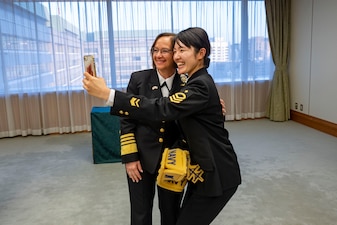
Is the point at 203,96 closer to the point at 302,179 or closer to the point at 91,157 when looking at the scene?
the point at 302,179

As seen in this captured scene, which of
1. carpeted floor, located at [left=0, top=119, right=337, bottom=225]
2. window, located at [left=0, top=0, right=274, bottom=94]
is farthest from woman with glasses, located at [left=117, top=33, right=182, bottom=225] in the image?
window, located at [left=0, top=0, right=274, bottom=94]

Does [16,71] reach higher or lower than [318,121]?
higher

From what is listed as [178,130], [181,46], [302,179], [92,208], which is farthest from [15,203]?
[302,179]

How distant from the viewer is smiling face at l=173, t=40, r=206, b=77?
1.32 m

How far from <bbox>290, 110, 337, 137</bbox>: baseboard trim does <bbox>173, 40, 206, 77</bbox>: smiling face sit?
3994 millimetres

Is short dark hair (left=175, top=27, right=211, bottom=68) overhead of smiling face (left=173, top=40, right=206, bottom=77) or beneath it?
overhead

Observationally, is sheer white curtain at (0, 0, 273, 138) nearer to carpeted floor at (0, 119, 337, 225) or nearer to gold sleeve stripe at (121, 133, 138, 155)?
carpeted floor at (0, 119, 337, 225)

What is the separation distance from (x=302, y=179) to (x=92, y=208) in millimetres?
1982

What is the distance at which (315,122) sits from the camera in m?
5.07

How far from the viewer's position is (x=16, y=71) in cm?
505

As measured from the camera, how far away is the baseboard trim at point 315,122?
473 cm

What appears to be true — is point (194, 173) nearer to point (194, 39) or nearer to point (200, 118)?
point (200, 118)

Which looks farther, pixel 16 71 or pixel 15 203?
pixel 16 71

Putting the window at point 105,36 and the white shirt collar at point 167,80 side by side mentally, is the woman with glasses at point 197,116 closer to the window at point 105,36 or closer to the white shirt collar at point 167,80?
the white shirt collar at point 167,80
